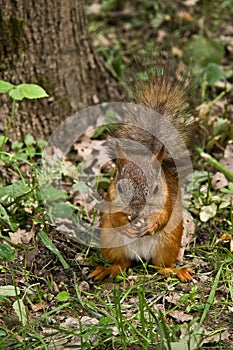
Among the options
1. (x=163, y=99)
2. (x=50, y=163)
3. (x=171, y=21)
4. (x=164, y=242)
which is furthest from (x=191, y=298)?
(x=171, y=21)

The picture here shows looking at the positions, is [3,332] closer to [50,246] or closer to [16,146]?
[50,246]

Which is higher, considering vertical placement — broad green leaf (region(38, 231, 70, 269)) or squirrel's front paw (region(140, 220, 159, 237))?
squirrel's front paw (region(140, 220, 159, 237))

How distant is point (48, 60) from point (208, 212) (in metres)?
1.16

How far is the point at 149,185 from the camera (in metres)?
2.49

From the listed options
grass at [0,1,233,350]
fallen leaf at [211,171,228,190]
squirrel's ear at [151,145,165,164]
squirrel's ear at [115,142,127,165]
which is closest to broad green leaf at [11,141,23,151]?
grass at [0,1,233,350]

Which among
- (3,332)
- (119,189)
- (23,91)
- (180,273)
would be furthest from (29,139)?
(3,332)

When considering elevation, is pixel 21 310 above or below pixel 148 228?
below

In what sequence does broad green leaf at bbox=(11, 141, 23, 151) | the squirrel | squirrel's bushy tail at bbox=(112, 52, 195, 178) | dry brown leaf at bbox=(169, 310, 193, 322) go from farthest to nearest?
broad green leaf at bbox=(11, 141, 23, 151)
squirrel's bushy tail at bbox=(112, 52, 195, 178)
the squirrel
dry brown leaf at bbox=(169, 310, 193, 322)

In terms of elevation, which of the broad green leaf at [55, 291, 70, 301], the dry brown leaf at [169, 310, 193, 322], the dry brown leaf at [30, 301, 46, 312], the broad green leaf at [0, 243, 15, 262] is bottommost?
the dry brown leaf at [169, 310, 193, 322]

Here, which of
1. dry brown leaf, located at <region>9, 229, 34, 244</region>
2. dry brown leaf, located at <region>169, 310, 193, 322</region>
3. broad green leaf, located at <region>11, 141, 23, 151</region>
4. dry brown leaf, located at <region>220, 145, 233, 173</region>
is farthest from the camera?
dry brown leaf, located at <region>220, 145, 233, 173</region>

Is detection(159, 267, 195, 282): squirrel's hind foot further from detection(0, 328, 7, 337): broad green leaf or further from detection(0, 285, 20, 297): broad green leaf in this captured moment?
detection(0, 328, 7, 337): broad green leaf

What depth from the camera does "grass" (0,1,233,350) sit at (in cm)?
220

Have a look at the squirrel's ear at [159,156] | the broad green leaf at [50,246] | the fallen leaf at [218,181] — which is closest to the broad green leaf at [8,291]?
the broad green leaf at [50,246]

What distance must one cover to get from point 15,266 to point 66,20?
142cm
